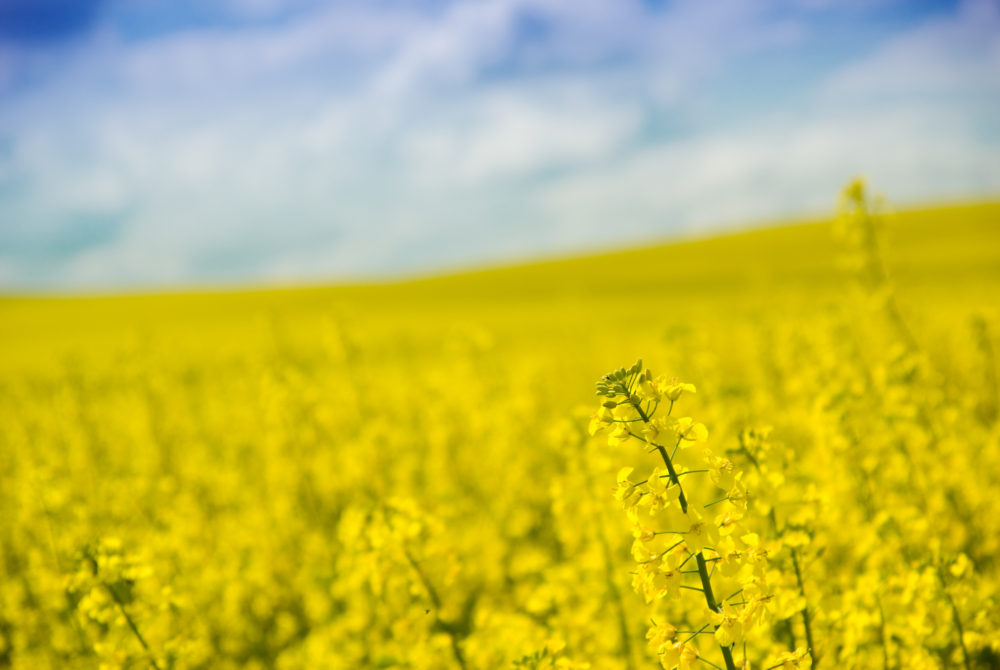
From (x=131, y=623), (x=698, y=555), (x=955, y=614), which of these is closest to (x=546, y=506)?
(x=955, y=614)

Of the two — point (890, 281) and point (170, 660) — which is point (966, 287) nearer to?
point (890, 281)

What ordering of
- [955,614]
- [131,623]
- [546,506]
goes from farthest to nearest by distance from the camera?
[546,506], [131,623], [955,614]

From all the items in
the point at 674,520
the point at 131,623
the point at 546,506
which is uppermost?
the point at 674,520

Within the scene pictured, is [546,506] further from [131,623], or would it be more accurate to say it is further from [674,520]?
[674,520]

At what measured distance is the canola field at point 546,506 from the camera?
10.1 feet

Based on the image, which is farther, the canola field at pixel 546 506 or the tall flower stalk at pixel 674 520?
the canola field at pixel 546 506

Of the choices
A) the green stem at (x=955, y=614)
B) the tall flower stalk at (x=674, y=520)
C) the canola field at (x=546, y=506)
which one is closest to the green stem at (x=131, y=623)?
the canola field at (x=546, y=506)

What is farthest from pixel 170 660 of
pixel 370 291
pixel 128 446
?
pixel 370 291

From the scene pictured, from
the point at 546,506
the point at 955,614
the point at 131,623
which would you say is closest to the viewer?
the point at 955,614

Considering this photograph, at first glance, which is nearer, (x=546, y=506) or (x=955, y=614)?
(x=955, y=614)

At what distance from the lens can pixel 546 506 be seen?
329 inches

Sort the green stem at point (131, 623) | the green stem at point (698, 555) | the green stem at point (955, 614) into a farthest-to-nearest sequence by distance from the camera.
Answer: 1. the green stem at point (131, 623)
2. the green stem at point (955, 614)
3. the green stem at point (698, 555)

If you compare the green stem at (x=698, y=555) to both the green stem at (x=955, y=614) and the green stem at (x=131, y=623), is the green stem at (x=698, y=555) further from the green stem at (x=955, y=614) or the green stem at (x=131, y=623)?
the green stem at (x=131, y=623)

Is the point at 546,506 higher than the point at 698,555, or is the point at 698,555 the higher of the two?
the point at 698,555
